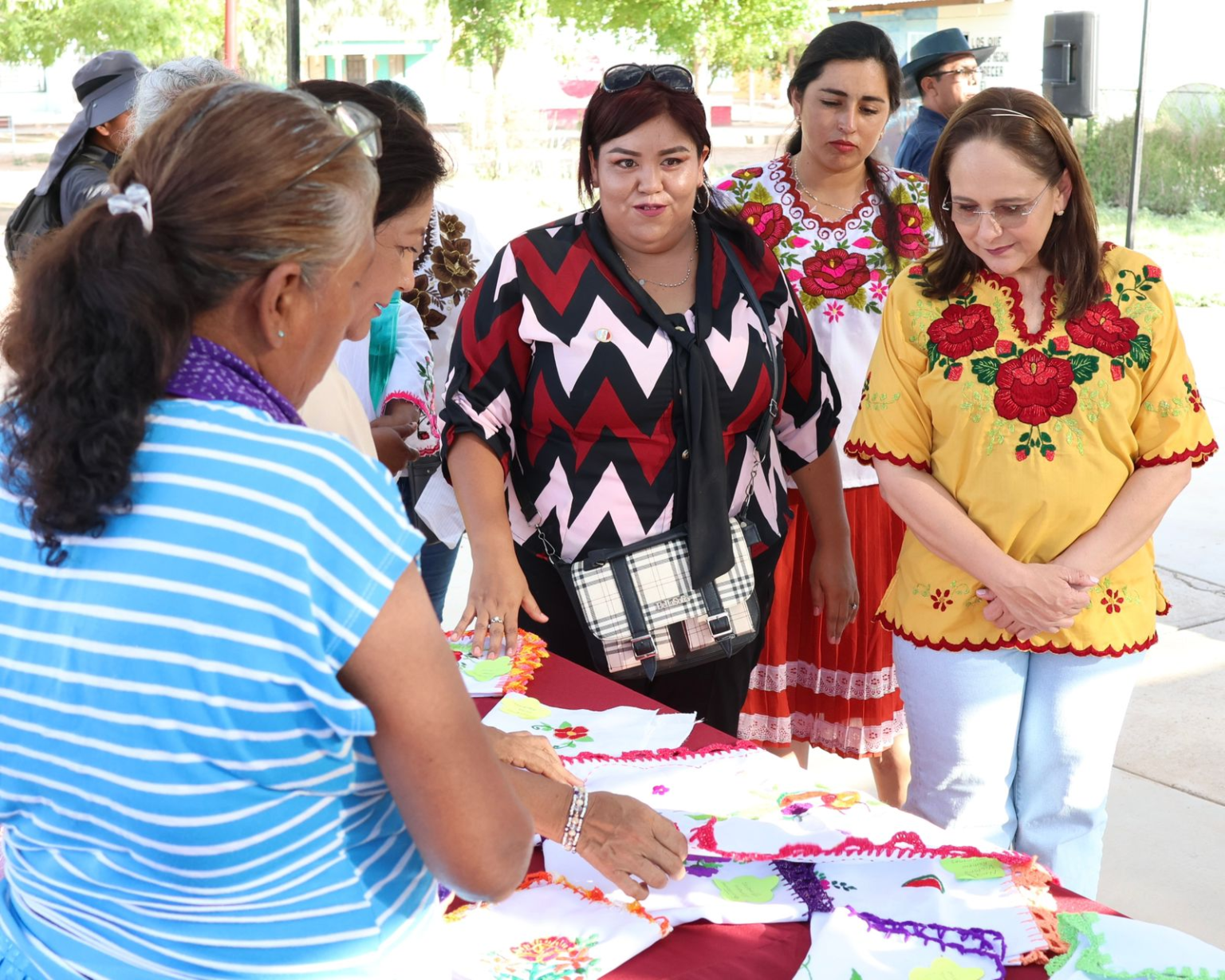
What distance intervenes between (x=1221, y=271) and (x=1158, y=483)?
12.6 meters

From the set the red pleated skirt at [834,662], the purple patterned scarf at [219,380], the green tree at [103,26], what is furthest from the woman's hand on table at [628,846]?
the green tree at [103,26]

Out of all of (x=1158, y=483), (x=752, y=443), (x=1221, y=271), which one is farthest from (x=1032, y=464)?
(x=1221, y=271)

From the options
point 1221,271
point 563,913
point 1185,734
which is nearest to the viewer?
point 563,913

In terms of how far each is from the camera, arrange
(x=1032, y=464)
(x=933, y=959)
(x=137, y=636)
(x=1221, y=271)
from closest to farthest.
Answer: (x=137, y=636), (x=933, y=959), (x=1032, y=464), (x=1221, y=271)

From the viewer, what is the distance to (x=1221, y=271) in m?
13.2

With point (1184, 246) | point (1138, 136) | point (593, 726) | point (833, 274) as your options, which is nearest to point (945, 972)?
point (593, 726)

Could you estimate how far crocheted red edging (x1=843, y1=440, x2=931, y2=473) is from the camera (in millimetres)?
2174

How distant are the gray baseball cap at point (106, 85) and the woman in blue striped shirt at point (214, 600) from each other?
2.70 metres

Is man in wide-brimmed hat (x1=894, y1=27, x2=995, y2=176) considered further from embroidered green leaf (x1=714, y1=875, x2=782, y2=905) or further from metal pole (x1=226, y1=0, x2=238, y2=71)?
metal pole (x1=226, y1=0, x2=238, y2=71)

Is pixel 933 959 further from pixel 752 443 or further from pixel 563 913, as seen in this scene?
pixel 752 443

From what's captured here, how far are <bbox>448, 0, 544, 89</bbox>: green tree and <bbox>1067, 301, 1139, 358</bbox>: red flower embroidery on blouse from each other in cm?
1759

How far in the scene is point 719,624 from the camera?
2.25m

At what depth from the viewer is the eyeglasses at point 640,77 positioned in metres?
2.29

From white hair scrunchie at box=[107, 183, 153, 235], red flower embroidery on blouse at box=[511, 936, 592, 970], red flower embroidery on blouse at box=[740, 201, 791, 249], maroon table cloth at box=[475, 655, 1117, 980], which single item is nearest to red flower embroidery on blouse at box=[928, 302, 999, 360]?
red flower embroidery on blouse at box=[740, 201, 791, 249]
